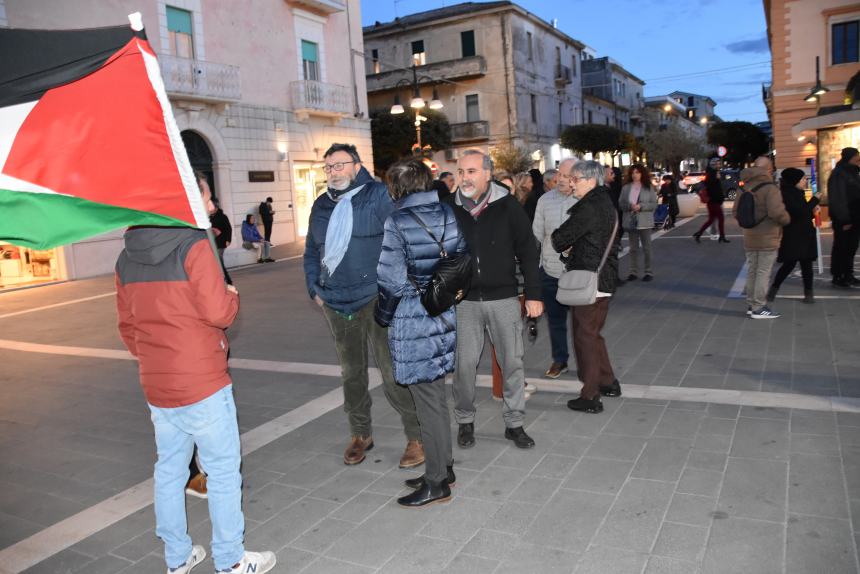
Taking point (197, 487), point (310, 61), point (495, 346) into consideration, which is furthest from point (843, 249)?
point (310, 61)

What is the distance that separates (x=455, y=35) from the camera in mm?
41844

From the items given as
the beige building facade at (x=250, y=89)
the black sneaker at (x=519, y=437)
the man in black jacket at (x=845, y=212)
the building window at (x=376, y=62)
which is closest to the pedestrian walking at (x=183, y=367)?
the black sneaker at (x=519, y=437)

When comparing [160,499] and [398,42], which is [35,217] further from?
[398,42]

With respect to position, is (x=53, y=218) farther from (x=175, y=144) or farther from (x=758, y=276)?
(x=758, y=276)

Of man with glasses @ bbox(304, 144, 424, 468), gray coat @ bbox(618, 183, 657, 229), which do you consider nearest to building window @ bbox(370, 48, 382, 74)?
gray coat @ bbox(618, 183, 657, 229)

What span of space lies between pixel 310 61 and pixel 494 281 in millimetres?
23836

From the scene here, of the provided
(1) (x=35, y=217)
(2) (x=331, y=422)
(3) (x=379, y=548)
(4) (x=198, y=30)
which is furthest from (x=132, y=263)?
(4) (x=198, y=30)

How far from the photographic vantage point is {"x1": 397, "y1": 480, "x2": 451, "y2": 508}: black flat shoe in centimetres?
379

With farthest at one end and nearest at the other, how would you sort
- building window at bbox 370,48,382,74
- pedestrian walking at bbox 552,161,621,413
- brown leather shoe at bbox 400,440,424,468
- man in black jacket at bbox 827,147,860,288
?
1. building window at bbox 370,48,382,74
2. man in black jacket at bbox 827,147,860,288
3. pedestrian walking at bbox 552,161,621,413
4. brown leather shoe at bbox 400,440,424,468

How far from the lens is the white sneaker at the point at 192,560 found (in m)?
3.17

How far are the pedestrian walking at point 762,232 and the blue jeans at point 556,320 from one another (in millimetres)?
2922

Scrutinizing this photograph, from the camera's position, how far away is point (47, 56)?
2596mm

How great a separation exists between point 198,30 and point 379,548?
20.9 metres

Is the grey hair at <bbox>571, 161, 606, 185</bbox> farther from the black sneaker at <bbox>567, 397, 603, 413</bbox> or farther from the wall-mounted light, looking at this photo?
the wall-mounted light
